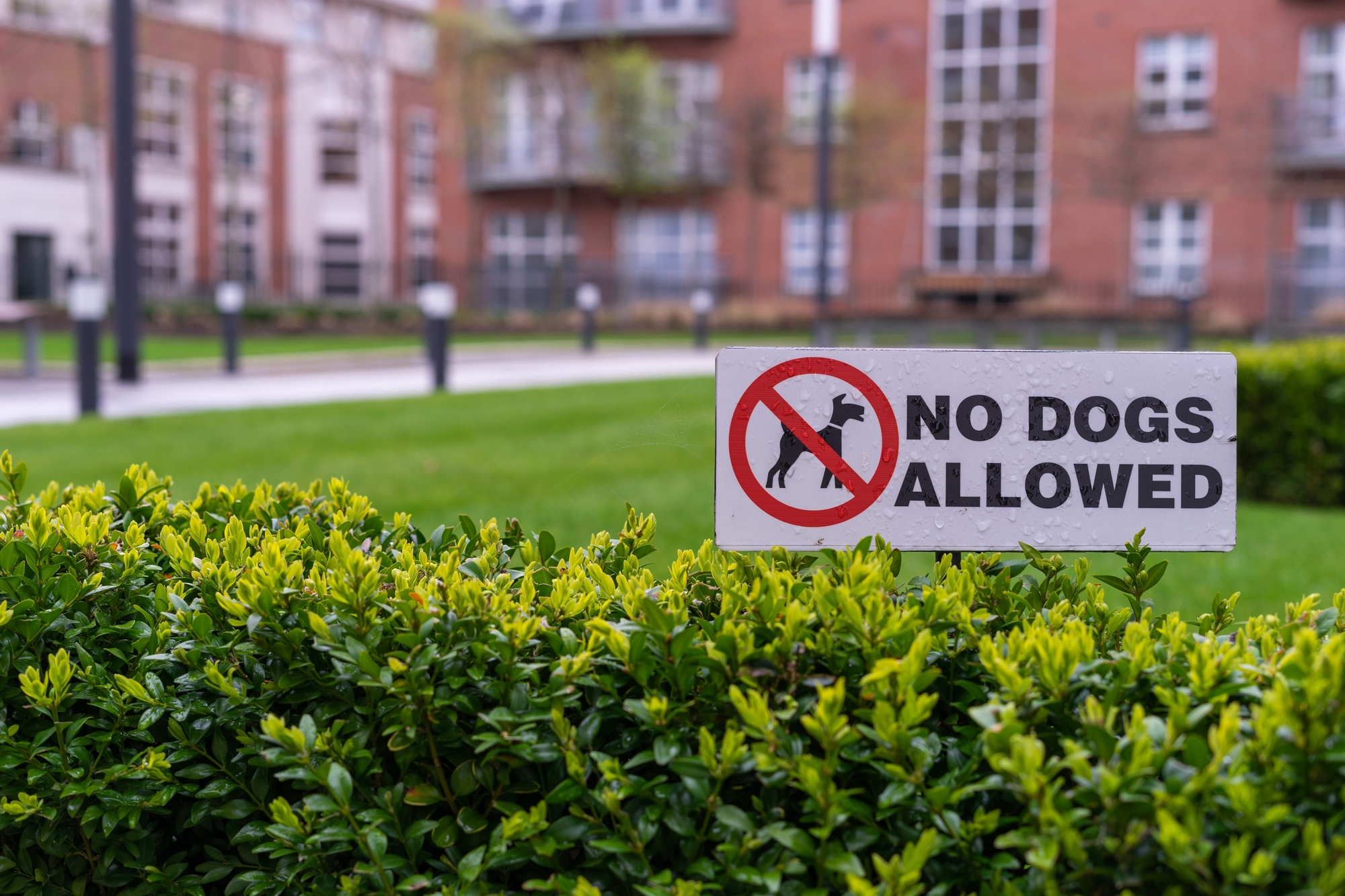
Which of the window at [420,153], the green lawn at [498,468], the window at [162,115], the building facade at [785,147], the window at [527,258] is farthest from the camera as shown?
the window at [420,153]

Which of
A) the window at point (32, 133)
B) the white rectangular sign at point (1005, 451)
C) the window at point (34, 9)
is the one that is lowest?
the white rectangular sign at point (1005, 451)

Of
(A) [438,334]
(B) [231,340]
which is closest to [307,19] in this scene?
(B) [231,340]

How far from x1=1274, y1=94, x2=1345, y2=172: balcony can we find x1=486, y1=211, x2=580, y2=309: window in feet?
55.7

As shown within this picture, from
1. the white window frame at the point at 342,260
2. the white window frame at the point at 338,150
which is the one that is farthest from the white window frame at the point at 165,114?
the white window frame at the point at 342,260

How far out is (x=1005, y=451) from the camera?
216 cm

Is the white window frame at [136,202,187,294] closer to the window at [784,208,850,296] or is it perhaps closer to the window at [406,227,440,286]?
the window at [406,227,440,286]

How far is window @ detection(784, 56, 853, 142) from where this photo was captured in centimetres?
3272

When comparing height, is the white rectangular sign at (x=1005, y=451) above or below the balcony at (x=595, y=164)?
below

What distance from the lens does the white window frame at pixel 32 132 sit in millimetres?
35844

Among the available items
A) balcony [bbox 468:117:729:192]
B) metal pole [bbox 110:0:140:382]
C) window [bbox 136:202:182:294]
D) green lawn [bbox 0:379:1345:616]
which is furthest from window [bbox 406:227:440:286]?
green lawn [bbox 0:379:1345:616]

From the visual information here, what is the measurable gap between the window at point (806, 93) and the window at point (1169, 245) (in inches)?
309

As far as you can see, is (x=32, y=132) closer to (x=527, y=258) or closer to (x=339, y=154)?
(x=339, y=154)

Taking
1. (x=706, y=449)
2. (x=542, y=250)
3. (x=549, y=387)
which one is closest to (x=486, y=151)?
(x=542, y=250)

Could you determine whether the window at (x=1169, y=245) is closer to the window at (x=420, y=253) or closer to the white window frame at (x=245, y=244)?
the window at (x=420, y=253)
